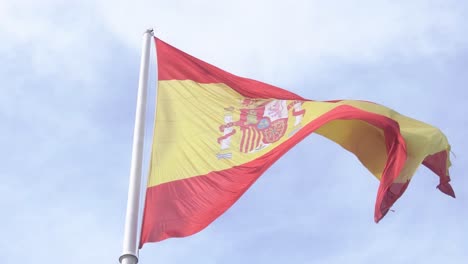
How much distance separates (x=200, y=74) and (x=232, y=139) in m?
1.43

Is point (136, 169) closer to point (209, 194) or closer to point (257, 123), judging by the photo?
point (209, 194)

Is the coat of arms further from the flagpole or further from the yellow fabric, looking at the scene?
the flagpole

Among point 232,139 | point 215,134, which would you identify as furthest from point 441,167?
point 215,134

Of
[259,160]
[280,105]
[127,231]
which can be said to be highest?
[280,105]

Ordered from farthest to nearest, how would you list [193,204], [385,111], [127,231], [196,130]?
[385,111], [196,130], [193,204], [127,231]

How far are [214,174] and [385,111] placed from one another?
354cm

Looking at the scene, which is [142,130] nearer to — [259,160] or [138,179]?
[138,179]

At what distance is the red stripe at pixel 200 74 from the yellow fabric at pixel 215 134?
0.12 m

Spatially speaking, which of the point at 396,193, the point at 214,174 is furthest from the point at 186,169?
the point at 396,193

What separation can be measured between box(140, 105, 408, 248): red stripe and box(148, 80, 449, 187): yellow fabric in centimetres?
16

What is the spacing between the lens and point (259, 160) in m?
13.3

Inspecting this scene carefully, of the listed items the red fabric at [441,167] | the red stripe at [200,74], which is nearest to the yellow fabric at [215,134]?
the red stripe at [200,74]

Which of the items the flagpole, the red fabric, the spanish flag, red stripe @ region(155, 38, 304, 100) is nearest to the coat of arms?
the spanish flag

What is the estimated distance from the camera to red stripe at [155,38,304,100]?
14.5 meters
